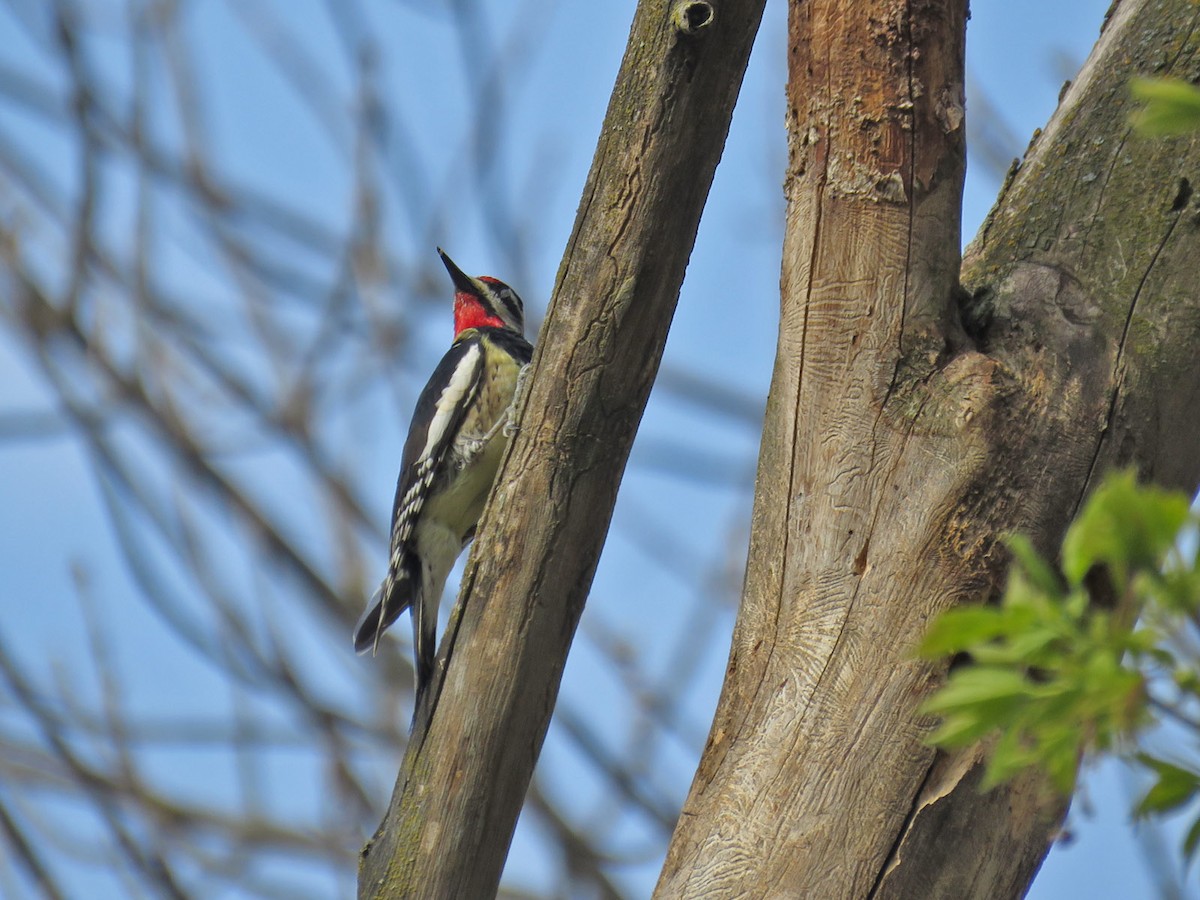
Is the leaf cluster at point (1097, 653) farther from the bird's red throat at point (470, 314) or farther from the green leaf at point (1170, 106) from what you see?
the bird's red throat at point (470, 314)

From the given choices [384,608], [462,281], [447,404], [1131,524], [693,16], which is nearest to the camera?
[1131,524]

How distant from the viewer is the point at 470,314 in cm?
552

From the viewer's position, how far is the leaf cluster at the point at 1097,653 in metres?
0.85

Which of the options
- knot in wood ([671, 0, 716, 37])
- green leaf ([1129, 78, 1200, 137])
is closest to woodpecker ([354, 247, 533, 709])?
knot in wood ([671, 0, 716, 37])

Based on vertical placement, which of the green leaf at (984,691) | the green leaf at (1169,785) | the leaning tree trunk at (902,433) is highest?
the leaning tree trunk at (902,433)

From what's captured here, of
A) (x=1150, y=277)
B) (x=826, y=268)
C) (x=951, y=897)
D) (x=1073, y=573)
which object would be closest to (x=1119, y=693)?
(x=1073, y=573)

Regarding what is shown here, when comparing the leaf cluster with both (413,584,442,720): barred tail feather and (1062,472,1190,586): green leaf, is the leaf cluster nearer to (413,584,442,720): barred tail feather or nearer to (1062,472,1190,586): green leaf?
(1062,472,1190,586): green leaf

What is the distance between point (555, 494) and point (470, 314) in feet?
11.5

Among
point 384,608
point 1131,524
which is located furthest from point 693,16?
point 384,608

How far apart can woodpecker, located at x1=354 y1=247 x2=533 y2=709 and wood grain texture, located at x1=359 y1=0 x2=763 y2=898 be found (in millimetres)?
1959

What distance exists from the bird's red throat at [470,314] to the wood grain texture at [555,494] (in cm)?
334

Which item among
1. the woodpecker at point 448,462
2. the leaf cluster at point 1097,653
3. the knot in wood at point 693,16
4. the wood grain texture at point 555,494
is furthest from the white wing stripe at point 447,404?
the leaf cluster at point 1097,653

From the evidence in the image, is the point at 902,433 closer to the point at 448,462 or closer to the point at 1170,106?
the point at 1170,106

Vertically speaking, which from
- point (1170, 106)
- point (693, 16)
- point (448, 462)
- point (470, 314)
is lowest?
point (1170, 106)
